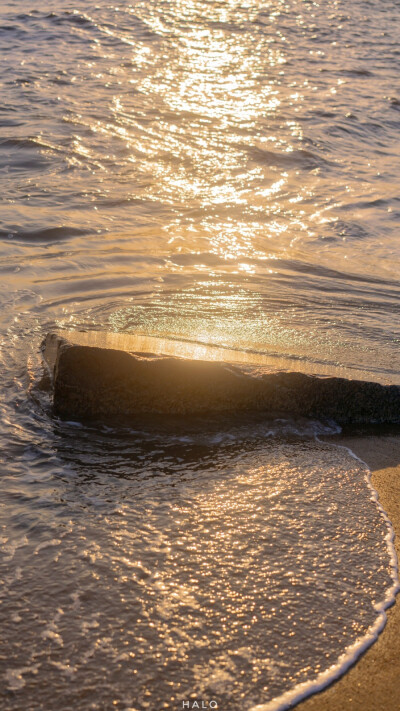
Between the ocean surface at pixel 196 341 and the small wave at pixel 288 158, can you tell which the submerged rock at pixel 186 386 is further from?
the small wave at pixel 288 158

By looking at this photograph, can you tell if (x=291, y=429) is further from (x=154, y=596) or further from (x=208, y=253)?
(x=208, y=253)

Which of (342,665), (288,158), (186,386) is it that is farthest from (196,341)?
(288,158)

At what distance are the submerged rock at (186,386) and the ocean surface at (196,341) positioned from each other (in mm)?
108

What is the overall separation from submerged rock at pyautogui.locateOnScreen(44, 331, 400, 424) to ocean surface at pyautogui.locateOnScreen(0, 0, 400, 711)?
11cm

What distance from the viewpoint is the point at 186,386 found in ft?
11.0

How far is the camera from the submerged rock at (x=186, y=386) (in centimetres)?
327

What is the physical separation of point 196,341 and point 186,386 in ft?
2.24

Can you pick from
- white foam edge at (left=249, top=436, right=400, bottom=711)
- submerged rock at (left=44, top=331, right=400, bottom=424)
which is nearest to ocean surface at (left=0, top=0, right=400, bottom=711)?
white foam edge at (left=249, top=436, right=400, bottom=711)

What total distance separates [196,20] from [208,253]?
37.0ft

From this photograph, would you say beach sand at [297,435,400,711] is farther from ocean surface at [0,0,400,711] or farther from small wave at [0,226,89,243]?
small wave at [0,226,89,243]

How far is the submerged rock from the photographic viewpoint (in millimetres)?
3266

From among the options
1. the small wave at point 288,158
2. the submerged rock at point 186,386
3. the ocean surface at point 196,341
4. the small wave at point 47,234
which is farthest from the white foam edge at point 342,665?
the small wave at point 288,158

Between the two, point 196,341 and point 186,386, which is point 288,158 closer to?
point 196,341

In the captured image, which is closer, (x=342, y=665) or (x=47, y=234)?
(x=342, y=665)
